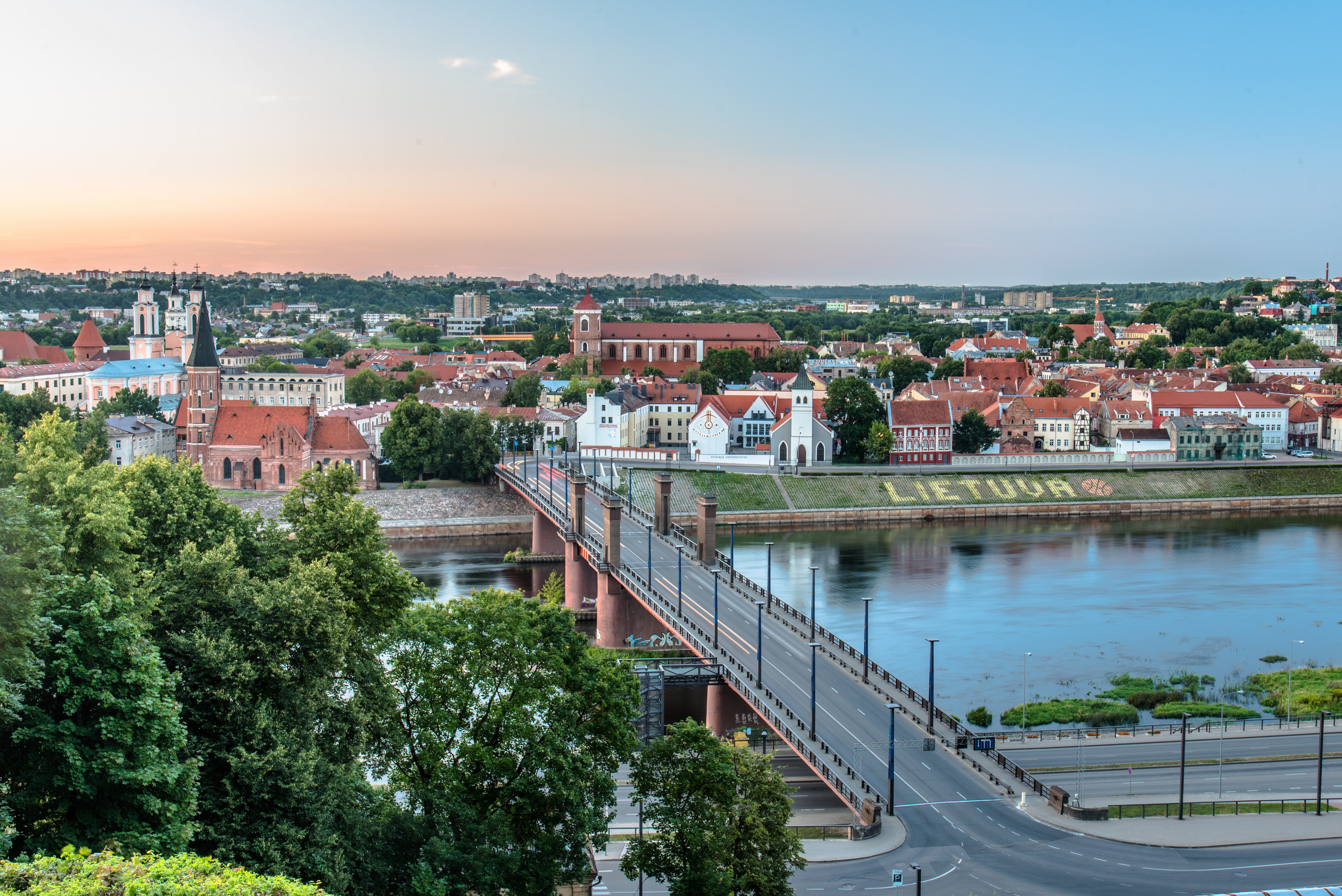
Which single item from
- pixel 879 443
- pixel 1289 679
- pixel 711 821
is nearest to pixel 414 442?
pixel 879 443

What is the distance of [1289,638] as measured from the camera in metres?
30.5

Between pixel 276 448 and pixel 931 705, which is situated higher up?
pixel 276 448

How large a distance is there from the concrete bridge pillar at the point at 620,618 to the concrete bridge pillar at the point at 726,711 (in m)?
7.84

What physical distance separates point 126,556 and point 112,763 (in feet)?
16.8

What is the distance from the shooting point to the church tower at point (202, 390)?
5188 centimetres

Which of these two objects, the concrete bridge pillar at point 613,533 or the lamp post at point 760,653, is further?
the concrete bridge pillar at point 613,533

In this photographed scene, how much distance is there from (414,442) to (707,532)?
66.6 ft

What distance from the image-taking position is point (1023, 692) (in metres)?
26.2

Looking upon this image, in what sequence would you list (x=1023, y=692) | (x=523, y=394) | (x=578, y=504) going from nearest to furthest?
(x=1023, y=692), (x=578, y=504), (x=523, y=394)

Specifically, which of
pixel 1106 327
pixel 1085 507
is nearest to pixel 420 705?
pixel 1085 507

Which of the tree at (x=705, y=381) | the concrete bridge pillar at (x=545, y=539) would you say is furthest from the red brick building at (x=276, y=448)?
the tree at (x=705, y=381)

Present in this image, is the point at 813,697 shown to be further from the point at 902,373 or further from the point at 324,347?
the point at 324,347

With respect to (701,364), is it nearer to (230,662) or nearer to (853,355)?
(853,355)

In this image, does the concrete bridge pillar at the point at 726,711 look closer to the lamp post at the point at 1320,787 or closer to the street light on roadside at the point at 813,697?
the street light on roadside at the point at 813,697
